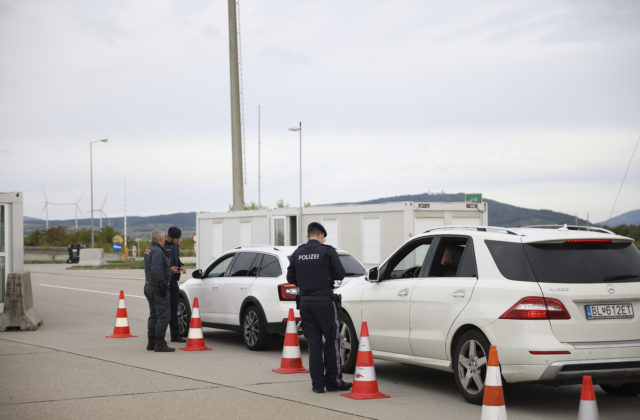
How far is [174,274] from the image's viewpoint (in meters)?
14.8

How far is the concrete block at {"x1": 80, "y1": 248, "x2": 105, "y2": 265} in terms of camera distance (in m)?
55.2

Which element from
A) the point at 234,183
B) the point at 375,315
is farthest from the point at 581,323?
the point at 234,183

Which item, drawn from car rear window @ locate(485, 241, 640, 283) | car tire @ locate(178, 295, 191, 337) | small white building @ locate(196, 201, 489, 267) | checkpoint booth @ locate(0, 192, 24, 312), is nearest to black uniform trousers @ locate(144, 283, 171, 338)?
car tire @ locate(178, 295, 191, 337)

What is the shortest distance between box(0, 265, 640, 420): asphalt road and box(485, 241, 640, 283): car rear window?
3.76ft

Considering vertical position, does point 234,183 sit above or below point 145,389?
above

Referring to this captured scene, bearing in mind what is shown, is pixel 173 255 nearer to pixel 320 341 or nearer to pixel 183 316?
pixel 183 316

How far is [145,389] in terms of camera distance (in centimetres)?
987

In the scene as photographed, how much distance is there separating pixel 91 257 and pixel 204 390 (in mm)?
47434

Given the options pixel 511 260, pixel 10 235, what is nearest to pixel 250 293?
pixel 10 235

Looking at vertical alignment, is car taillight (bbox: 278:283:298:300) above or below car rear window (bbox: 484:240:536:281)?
below

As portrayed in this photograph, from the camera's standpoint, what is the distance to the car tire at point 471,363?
8688 millimetres

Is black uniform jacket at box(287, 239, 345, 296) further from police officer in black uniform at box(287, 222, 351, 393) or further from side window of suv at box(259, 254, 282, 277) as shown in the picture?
side window of suv at box(259, 254, 282, 277)

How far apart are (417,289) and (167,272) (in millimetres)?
5258

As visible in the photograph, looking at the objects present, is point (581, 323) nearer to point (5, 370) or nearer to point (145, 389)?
point (145, 389)
